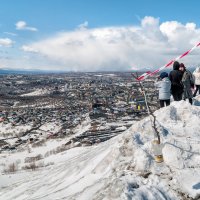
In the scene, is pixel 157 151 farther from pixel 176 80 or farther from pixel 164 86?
pixel 176 80

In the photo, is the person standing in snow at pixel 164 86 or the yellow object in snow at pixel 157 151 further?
the person standing in snow at pixel 164 86

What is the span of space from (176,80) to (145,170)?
561cm

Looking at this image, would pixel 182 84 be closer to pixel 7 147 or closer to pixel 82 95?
pixel 7 147

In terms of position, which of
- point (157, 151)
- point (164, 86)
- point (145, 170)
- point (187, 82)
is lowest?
point (145, 170)

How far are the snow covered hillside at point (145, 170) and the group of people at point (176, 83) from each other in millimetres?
846

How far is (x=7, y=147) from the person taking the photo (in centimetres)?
6297

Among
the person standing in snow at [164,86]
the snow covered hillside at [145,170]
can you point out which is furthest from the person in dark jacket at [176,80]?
the snow covered hillside at [145,170]

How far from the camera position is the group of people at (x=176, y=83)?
12.7 metres

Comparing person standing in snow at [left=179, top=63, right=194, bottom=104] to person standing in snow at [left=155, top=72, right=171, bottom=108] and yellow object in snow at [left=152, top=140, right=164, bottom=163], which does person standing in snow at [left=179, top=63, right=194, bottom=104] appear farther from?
yellow object in snow at [left=152, top=140, right=164, bottom=163]

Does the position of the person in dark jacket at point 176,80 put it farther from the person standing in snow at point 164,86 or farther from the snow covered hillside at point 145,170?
the snow covered hillside at point 145,170

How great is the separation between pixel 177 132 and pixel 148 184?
2931 mm

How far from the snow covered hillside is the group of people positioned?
85cm

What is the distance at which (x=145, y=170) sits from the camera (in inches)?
347

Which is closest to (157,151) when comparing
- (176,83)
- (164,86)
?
(164,86)
